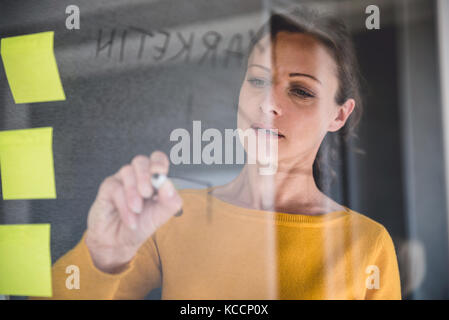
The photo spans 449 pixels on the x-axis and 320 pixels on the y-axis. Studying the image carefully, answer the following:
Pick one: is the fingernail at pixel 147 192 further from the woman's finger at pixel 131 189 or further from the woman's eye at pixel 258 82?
the woman's eye at pixel 258 82

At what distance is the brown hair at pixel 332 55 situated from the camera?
888 millimetres

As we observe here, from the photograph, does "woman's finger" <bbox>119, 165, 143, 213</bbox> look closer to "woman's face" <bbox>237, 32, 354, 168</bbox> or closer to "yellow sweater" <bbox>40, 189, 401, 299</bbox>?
"yellow sweater" <bbox>40, 189, 401, 299</bbox>

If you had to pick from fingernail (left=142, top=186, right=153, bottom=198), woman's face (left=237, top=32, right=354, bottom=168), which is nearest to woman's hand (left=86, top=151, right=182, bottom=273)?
fingernail (left=142, top=186, right=153, bottom=198)

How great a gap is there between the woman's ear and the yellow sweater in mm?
182

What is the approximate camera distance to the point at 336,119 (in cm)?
89

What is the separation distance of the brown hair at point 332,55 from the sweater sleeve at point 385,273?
0.54ft

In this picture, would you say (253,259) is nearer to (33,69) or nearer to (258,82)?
(258,82)

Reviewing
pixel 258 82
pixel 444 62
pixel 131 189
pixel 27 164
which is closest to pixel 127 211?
pixel 131 189

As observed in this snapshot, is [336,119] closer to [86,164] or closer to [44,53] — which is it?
[86,164]

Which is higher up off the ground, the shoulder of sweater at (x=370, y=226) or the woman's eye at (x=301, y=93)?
the woman's eye at (x=301, y=93)

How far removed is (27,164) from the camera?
3.14 feet

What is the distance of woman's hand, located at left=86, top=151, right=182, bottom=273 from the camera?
898 mm

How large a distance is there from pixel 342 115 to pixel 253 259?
36 centimetres

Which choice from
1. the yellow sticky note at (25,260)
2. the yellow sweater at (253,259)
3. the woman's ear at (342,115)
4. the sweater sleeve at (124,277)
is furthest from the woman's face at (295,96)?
the yellow sticky note at (25,260)
